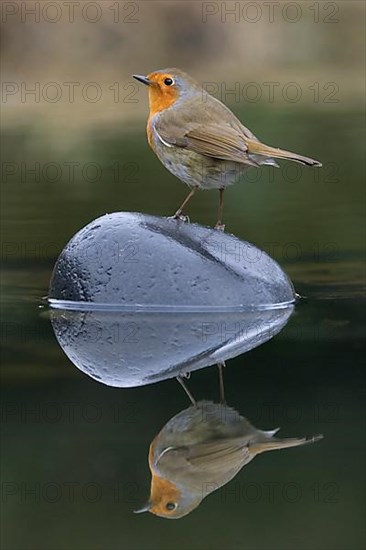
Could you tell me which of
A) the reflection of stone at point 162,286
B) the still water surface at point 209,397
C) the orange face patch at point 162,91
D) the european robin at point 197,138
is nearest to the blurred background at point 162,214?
the still water surface at point 209,397

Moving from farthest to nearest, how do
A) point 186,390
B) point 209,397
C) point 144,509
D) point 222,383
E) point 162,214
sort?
point 162,214 → point 222,383 → point 186,390 → point 209,397 → point 144,509

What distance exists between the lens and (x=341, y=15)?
118 ft

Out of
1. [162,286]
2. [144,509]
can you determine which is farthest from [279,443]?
[162,286]

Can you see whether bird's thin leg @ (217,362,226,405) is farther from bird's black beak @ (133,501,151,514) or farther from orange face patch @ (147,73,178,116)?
orange face patch @ (147,73,178,116)

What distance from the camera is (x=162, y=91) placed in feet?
31.7

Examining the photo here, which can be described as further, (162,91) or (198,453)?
(162,91)

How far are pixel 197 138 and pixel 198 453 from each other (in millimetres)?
3347

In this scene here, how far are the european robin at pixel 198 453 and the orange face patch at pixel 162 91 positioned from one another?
3.16 m

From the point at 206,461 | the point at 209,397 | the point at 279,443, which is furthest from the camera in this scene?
the point at 209,397

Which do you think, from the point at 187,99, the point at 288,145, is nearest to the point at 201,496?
the point at 187,99

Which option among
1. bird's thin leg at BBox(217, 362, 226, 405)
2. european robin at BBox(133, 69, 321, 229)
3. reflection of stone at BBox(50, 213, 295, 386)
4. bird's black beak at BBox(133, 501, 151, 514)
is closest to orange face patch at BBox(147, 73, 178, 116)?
european robin at BBox(133, 69, 321, 229)

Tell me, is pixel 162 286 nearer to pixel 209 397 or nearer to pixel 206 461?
pixel 209 397

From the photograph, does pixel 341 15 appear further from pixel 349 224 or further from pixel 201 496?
pixel 201 496

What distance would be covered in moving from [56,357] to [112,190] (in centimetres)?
702
